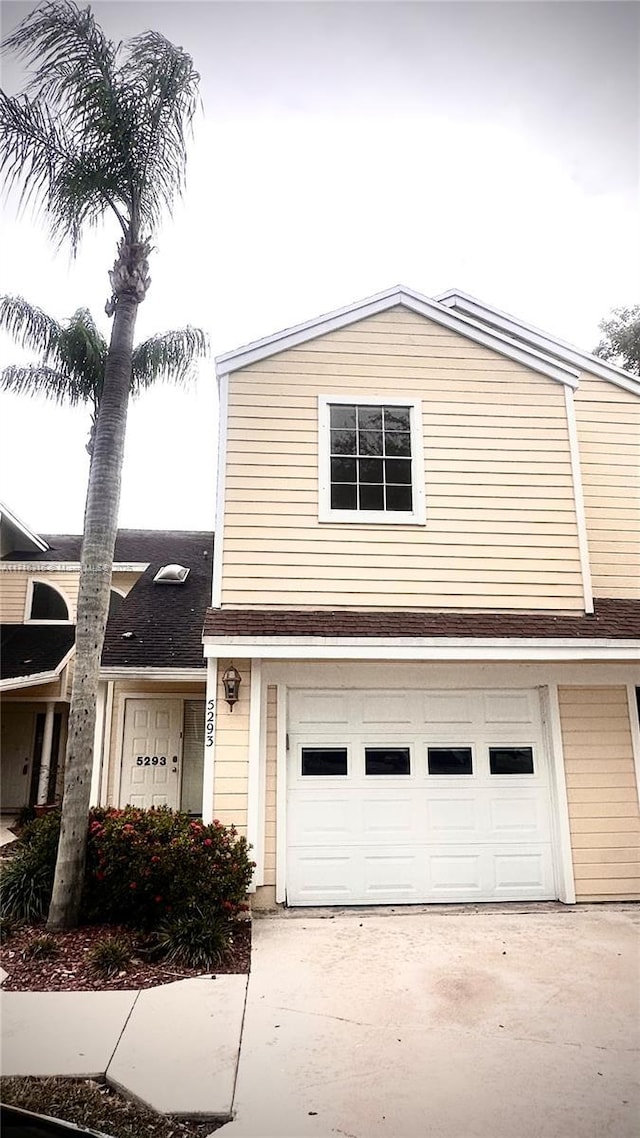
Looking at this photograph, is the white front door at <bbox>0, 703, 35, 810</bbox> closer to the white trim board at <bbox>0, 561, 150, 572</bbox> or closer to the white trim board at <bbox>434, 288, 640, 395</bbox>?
the white trim board at <bbox>0, 561, 150, 572</bbox>

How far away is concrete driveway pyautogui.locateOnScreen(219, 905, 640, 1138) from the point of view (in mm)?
3193

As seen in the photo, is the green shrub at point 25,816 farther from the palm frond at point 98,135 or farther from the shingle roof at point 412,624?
the palm frond at point 98,135

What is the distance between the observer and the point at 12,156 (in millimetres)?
6414

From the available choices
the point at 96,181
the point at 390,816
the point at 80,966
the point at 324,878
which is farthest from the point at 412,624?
the point at 96,181

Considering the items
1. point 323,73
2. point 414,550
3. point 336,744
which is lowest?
point 336,744

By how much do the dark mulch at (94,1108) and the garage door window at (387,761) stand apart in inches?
152

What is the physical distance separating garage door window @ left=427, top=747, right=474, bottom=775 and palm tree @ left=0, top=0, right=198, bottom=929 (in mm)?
3435

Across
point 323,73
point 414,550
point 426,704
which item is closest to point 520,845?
point 426,704

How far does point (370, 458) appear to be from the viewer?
7.43 m

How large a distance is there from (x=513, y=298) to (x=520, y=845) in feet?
27.6

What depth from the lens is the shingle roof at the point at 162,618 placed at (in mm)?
10156

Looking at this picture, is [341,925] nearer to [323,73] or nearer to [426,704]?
[426,704]

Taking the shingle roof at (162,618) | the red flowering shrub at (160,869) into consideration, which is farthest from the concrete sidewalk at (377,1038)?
the shingle roof at (162,618)

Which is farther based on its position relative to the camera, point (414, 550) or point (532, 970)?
point (414, 550)
